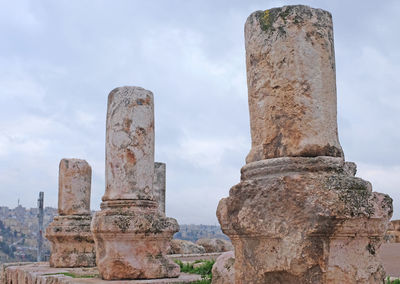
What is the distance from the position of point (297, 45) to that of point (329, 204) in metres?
1.29

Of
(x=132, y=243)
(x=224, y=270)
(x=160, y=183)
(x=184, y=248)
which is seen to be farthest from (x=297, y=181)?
(x=184, y=248)

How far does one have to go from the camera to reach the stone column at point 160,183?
16250 mm

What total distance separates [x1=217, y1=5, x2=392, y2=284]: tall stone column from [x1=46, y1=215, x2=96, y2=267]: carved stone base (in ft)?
24.6

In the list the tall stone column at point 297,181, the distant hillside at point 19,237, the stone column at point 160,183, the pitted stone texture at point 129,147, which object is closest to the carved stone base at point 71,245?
the pitted stone texture at point 129,147

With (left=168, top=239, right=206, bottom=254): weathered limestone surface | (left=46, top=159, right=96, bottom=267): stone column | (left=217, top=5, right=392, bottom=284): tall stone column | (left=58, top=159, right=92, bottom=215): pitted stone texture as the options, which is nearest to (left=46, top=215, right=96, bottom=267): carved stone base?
(left=46, top=159, right=96, bottom=267): stone column

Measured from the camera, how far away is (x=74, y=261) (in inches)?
424

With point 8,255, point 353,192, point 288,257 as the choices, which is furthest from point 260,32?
point 8,255

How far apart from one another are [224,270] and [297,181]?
6.25ft

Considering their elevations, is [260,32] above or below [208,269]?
above

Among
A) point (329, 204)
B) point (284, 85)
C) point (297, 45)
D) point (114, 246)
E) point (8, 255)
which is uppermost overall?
point (297, 45)

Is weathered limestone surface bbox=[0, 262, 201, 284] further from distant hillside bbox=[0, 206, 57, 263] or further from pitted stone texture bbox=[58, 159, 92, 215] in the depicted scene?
distant hillside bbox=[0, 206, 57, 263]

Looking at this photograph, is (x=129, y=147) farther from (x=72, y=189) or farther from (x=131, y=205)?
(x=72, y=189)

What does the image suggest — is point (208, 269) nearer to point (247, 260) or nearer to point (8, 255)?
point (247, 260)

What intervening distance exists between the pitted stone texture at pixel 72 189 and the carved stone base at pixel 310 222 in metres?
8.31
